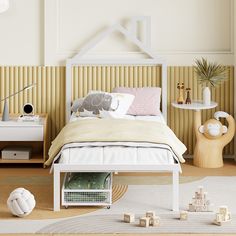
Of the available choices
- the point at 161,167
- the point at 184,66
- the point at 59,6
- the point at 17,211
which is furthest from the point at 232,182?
the point at 59,6

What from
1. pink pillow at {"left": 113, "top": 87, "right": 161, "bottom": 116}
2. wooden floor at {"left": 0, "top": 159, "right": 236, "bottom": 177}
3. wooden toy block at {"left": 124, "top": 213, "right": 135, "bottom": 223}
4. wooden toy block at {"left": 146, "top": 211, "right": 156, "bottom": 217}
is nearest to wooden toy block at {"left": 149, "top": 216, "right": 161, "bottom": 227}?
wooden toy block at {"left": 146, "top": 211, "right": 156, "bottom": 217}

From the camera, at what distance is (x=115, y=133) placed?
223 inches

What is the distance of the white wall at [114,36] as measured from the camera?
7.29 meters

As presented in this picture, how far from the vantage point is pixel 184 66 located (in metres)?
7.30

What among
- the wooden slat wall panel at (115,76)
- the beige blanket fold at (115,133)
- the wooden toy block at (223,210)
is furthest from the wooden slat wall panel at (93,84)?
the wooden toy block at (223,210)

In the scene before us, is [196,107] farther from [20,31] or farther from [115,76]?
[20,31]

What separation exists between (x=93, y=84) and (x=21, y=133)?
1055 mm

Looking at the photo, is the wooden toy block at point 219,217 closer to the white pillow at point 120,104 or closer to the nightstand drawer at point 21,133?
the white pillow at point 120,104

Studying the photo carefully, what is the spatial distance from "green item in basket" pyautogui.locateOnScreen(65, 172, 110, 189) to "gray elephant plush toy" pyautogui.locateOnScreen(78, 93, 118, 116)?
125 centimetres

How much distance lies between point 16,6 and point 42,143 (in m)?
1.53

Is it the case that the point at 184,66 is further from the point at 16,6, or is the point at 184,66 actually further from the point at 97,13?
the point at 16,6

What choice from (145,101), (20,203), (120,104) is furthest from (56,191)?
(145,101)

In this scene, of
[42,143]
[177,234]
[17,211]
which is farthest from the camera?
[42,143]

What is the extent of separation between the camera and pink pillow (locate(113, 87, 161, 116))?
700 cm
